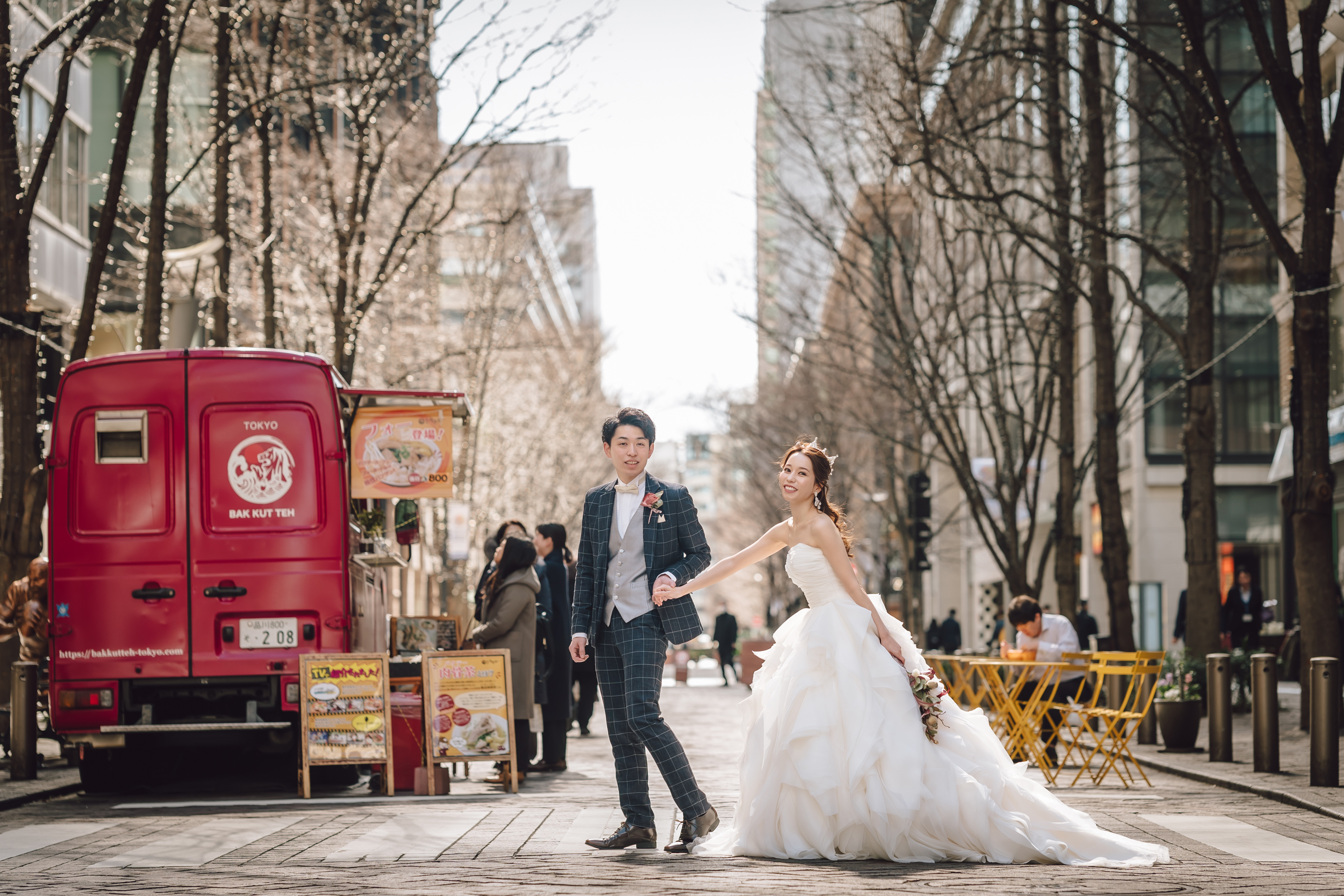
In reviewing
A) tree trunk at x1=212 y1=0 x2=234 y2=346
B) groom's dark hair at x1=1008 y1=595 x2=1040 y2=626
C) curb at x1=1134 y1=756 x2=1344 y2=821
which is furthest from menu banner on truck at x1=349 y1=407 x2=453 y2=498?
tree trunk at x1=212 y1=0 x2=234 y2=346

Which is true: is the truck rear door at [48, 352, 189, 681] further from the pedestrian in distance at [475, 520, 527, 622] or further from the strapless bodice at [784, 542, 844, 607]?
the strapless bodice at [784, 542, 844, 607]

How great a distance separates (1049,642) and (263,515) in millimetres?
6232

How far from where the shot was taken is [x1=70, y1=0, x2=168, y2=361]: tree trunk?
14.8 metres

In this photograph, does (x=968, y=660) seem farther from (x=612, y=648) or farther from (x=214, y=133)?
(x=214, y=133)

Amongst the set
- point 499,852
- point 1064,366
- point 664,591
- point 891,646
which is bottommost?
point 499,852

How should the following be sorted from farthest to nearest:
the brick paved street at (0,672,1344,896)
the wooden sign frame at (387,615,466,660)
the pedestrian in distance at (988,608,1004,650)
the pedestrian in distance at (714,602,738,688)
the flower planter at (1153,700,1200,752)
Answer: the pedestrian in distance at (714,602,738,688) → the pedestrian in distance at (988,608,1004,650) → the flower planter at (1153,700,1200,752) → the wooden sign frame at (387,615,466,660) → the brick paved street at (0,672,1344,896)

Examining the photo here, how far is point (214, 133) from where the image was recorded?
17.6 m

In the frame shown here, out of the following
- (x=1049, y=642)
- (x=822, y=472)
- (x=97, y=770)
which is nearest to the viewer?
(x=822, y=472)

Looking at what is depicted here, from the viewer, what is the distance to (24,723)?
1241 cm

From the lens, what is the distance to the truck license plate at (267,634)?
1162cm

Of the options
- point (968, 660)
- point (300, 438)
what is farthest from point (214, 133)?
point (968, 660)

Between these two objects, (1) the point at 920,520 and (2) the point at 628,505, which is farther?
(1) the point at 920,520

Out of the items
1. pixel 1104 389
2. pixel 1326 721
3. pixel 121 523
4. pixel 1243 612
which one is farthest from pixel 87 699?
pixel 1243 612

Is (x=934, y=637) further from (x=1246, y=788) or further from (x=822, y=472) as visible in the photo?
(x=822, y=472)
